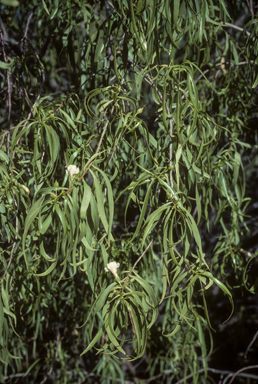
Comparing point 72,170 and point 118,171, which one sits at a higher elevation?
point 72,170

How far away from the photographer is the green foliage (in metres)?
Answer: 0.52

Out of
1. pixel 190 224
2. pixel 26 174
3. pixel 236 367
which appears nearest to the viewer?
pixel 190 224

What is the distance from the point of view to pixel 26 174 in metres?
0.78

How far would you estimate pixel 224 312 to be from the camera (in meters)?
2.10

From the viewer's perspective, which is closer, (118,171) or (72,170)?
(72,170)

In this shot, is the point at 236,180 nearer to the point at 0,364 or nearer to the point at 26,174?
the point at 26,174

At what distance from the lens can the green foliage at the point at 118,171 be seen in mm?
517

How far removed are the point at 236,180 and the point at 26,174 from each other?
59 centimetres

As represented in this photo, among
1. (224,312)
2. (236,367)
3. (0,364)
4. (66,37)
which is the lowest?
(236,367)

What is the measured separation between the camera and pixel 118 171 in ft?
2.46

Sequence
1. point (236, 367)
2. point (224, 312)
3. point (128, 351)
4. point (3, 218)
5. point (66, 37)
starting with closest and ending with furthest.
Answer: point (3, 218), point (66, 37), point (128, 351), point (236, 367), point (224, 312)

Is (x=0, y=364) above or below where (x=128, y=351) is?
above

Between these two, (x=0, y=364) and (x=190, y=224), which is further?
(x=0, y=364)

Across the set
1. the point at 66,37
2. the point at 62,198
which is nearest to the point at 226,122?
the point at 66,37
